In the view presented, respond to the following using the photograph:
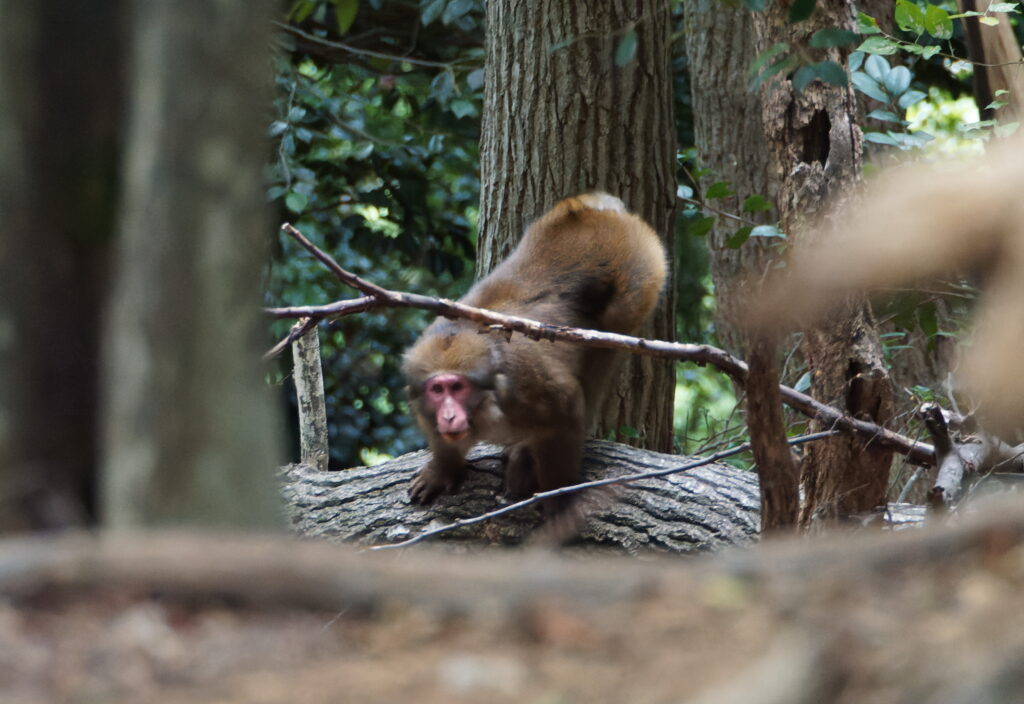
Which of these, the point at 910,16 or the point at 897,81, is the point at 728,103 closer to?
the point at 897,81

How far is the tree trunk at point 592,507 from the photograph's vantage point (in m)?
5.10

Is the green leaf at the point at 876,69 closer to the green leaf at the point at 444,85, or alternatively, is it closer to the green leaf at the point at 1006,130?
the green leaf at the point at 1006,130

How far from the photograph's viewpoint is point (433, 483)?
5.46 metres

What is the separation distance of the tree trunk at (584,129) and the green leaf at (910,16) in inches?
76.7

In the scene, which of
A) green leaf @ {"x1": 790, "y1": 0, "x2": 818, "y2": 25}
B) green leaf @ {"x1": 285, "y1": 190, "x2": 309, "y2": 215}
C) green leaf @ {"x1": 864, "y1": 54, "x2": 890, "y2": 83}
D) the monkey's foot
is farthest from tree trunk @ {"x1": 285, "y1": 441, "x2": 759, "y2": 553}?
green leaf @ {"x1": 790, "y1": 0, "x2": 818, "y2": 25}

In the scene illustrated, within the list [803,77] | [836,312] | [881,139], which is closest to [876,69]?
[881,139]

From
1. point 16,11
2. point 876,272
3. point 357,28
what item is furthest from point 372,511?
point 357,28

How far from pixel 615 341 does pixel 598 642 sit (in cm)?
210

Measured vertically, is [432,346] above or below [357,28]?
below

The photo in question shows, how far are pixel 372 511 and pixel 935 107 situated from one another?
657cm

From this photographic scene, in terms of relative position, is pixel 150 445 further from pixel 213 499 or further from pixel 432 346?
pixel 432 346

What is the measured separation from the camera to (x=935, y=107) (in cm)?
926

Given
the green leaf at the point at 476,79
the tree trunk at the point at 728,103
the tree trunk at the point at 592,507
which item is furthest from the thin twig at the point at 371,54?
the tree trunk at the point at 592,507

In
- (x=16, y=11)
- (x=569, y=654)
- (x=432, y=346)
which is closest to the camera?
(x=569, y=654)
